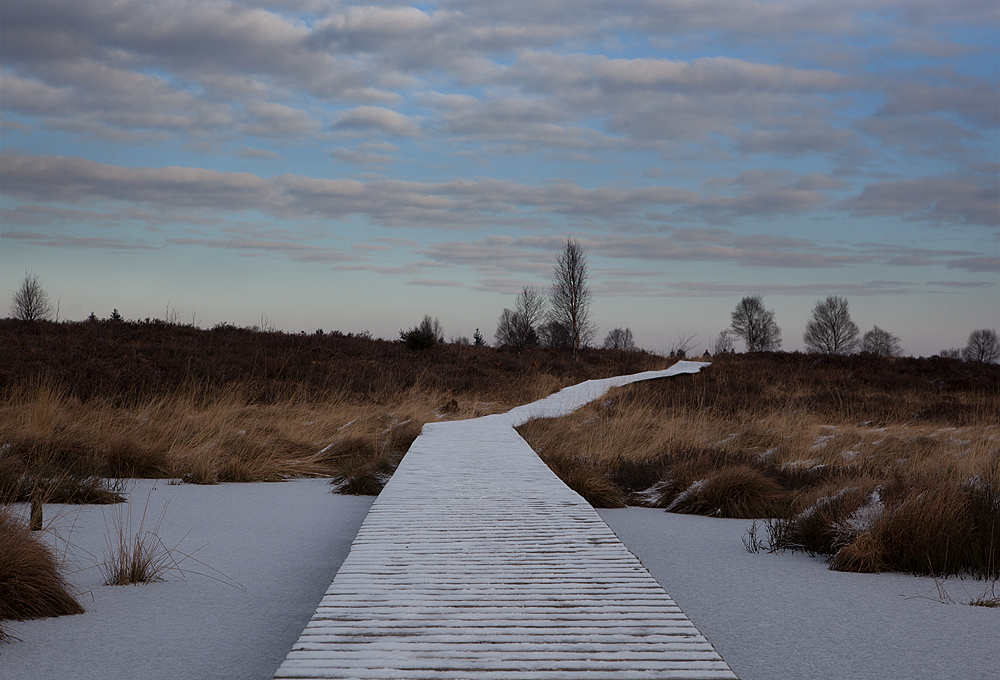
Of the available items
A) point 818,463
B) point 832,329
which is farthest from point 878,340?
point 818,463

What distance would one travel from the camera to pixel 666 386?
16453 millimetres

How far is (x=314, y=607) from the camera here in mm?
3221

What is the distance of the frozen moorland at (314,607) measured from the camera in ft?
8.47

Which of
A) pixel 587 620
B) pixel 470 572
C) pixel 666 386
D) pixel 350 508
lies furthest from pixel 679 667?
pixel 666 386

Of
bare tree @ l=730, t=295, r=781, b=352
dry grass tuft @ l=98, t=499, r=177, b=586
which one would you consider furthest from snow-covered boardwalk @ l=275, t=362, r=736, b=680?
bare tree @ l=730, t=295, r=781, b=352

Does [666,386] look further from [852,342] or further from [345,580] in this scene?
[852,342]

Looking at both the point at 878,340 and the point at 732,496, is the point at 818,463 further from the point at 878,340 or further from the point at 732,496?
the point at 878,340

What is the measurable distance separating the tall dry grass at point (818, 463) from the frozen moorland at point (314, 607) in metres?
0.25

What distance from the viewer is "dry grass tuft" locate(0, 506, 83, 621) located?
9.48 ft

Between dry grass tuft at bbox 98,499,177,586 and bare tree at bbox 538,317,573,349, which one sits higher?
bare tree at bbox 538,317,573,349

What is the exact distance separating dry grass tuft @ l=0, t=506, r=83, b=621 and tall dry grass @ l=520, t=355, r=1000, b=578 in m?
3.81

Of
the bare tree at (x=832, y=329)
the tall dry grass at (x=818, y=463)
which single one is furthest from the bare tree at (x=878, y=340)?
the tall dry grass at (x=818, y=463)

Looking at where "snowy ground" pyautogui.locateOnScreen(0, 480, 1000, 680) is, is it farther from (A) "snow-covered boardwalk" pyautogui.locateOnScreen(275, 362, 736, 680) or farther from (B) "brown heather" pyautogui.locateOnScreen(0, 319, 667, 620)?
(A) "snow-covered boardwalk" pyautogui.locateOnScreen(275, 362, 736, 680)

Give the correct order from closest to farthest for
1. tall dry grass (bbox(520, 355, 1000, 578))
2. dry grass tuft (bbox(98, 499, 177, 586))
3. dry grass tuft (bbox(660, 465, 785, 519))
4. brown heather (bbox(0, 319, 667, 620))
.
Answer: dry grass tuft (bbox(98, 499, 177, 586)), tall dry grass (bbox(520, 355, 1000, 578)), brown heather (bbox(0, 319, 667, 620)), dry grass tuft (bbox(660, 465, 785, 519))
